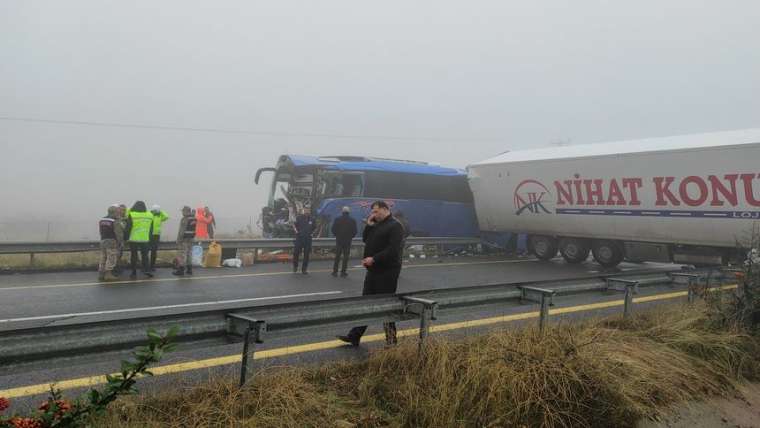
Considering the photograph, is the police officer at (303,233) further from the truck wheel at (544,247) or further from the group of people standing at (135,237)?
the truck wheel at (544,247)

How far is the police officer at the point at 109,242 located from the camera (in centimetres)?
1164

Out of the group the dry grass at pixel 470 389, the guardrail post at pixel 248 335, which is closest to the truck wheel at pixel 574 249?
the dry grass at pixel 470 389

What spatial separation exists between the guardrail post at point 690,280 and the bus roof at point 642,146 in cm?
683

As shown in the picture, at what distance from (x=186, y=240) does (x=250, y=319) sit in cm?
979

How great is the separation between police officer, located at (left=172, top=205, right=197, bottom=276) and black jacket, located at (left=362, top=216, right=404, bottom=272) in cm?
788

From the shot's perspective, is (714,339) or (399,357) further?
(714,339)

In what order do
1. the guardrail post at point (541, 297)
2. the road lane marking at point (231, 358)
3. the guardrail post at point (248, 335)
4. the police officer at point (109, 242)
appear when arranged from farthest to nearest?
the police officer at point (109, 242) < the guardrail post at point (541, 297) < the road lane marking at point (231, 358) < the guardrail post at point (248, 335)

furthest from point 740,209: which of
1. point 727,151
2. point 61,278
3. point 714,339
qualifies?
point 61,278

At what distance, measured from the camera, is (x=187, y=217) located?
43.0ft

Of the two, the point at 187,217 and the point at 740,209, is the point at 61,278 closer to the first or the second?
the point at 187,217

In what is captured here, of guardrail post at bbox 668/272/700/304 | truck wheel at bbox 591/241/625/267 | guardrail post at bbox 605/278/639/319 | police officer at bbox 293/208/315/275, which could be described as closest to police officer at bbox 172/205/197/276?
police officer at bbox 293/208/315/275

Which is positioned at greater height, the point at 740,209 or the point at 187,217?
the point at 740,209

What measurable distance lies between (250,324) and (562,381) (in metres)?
2.24

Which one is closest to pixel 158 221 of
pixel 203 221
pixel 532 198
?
pixel 203 221
